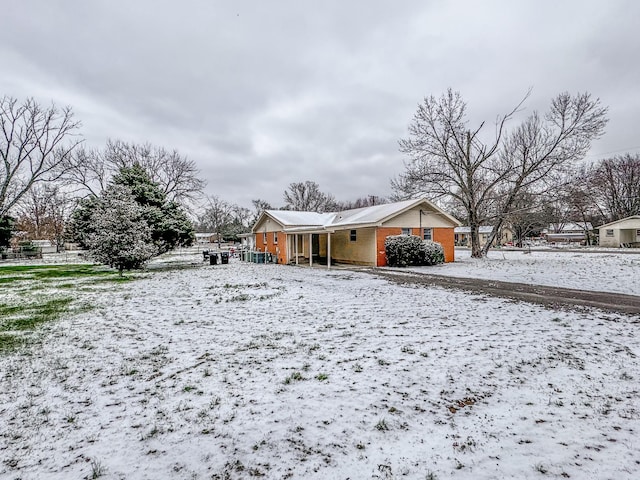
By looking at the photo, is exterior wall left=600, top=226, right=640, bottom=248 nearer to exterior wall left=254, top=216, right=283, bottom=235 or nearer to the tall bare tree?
the tall bare tree

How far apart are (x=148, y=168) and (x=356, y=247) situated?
2436 cm

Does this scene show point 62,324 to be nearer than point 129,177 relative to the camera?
Yes

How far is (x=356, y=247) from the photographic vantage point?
19.6 metres

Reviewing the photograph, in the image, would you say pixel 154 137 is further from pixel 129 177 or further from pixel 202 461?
pixel 202 461

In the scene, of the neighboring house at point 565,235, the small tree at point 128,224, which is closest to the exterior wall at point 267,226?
the small tree at point 128,224

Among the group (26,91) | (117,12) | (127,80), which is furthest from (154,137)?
(117,12)

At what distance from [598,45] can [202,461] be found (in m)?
20.9

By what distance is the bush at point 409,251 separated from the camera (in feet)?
56.2

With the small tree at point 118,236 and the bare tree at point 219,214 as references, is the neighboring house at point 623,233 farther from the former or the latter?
the bare tree at point 219,214

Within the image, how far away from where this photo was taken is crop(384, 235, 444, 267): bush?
1712 centimetres

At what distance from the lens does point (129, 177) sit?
64.2 ft

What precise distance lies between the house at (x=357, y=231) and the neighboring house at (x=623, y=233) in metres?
29.1

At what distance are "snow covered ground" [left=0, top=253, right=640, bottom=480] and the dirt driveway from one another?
1084 mm

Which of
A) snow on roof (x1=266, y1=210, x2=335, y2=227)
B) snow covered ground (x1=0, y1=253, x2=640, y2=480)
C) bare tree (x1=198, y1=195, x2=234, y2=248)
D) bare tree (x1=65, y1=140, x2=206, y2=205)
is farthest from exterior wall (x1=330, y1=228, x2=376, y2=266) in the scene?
bare tree (x1=198, y1=195, x2=234, y2=248)
